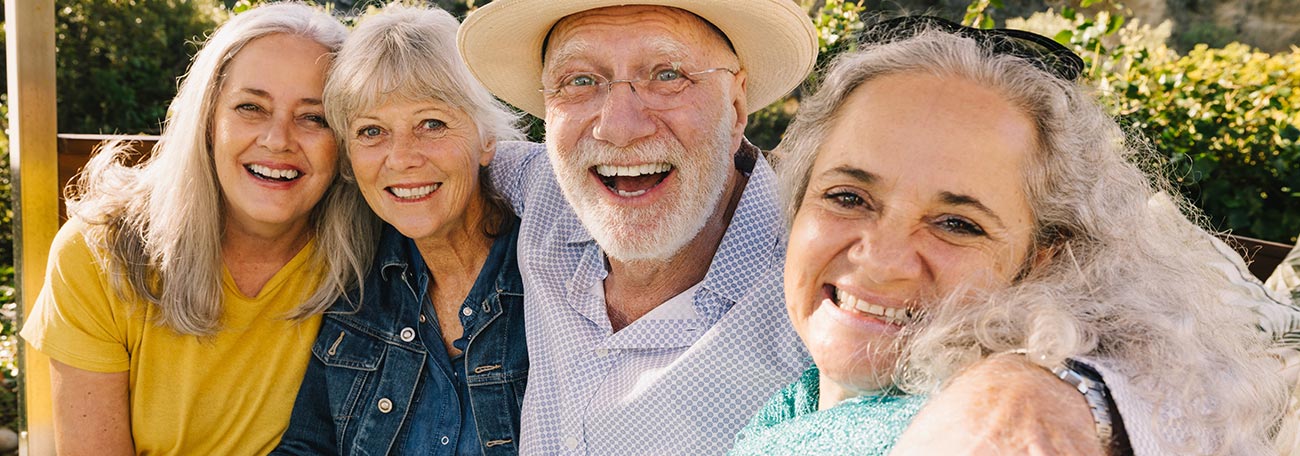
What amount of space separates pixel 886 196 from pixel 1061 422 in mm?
478

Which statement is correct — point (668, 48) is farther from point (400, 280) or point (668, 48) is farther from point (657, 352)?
point (400, 280)

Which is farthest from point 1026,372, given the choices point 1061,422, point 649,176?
point 649,176

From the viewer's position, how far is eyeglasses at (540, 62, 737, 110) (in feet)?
7.50

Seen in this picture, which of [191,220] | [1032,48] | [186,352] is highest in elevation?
[1032,48]

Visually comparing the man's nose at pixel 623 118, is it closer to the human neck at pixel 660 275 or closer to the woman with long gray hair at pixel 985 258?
the human neck at pixel 660 275

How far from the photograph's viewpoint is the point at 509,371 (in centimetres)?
254

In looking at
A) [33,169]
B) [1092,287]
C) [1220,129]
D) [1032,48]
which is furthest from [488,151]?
[1220,129]

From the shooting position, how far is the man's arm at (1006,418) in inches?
42.2

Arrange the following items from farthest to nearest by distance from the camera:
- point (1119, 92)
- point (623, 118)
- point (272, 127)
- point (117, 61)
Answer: point (117, 61), point (1119, 92), point (272, 127), point (623, 118)

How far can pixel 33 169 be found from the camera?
9.62 feet

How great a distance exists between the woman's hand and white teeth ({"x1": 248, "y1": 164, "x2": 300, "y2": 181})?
0.64 metres

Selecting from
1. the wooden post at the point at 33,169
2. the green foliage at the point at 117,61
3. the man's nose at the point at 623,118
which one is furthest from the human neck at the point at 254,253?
the green foliage at the point at 117,61

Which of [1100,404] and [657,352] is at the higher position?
[1100,404]

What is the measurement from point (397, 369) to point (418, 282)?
24 centimetres
